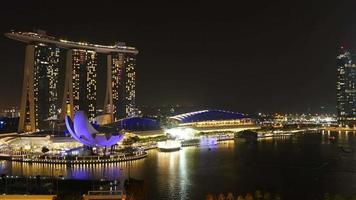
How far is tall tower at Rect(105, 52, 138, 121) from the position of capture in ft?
238

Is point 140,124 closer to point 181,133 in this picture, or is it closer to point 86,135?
point 181,133

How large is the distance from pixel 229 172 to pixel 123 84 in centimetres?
4797

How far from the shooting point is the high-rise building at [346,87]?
102375 mm

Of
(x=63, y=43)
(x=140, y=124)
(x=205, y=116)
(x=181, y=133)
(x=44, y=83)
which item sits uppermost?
(x=63, y=43)

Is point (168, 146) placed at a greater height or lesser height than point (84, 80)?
lesser

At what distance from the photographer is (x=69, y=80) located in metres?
46.5

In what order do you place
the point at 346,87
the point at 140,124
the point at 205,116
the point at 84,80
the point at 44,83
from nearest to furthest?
the point at 140,124, the point at 44,83, the point at 84,80, the point at 205,116, the point at 346,87

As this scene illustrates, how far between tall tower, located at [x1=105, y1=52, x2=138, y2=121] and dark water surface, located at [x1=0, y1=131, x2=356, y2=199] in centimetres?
3486

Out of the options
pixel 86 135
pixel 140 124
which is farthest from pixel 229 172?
pixel 140 124

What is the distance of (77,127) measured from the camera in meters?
35.1

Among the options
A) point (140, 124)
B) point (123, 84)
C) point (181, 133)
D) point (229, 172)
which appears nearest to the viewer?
point (229, 172)

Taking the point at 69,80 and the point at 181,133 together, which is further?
the point at 181,133

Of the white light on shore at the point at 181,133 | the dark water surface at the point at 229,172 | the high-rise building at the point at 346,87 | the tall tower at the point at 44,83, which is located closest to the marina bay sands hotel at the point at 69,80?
the tall tower at the point at 44,83

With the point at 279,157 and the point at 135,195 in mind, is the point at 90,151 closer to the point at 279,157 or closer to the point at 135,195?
the point at 279,157
